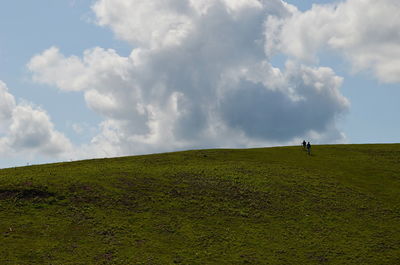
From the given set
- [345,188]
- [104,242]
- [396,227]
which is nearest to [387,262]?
[396,227]

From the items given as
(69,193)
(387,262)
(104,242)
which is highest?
(69,193)

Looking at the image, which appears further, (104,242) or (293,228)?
(293,228)

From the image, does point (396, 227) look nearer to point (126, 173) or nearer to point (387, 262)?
point (387, 262)

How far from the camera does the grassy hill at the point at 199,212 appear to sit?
138 feet

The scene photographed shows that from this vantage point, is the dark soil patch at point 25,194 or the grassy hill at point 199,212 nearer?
the grassy hill at point 199,212

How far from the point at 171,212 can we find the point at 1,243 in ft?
60.2

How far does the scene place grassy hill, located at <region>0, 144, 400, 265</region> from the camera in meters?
42.1

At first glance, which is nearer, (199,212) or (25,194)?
(199,212)

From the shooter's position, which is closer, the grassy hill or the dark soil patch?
the grassy hill

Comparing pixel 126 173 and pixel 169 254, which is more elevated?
pixel 126 173

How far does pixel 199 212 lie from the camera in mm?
51500

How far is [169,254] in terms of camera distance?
41.5 m

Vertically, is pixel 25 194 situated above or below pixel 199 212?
above

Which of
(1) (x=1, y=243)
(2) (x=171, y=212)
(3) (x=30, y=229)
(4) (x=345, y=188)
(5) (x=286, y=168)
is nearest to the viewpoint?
(1) (x=1, y=243)
